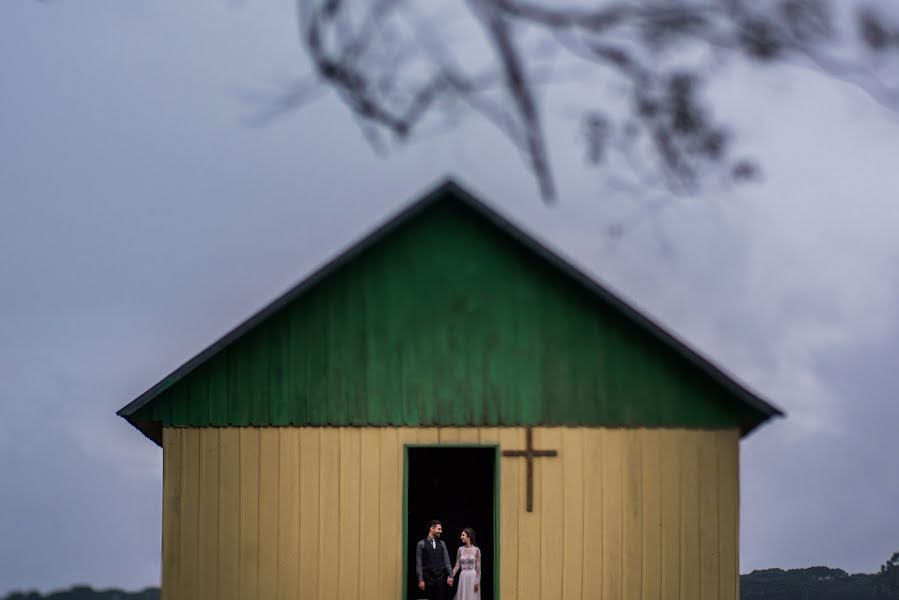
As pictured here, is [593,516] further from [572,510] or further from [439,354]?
[439,354]

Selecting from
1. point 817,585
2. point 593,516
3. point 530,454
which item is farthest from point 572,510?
point 817,585

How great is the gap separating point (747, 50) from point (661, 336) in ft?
15.4

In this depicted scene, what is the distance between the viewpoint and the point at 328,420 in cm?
1606

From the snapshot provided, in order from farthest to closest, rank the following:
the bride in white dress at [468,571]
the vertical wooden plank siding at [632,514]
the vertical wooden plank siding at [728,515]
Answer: the bride in white dress at [468,571] < the vertical wooden plank siding at [728,515] < the vertical wooden plank siding at [632,514]

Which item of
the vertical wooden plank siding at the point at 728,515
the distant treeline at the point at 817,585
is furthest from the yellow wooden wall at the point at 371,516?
the distant treeline at the point at 817,585

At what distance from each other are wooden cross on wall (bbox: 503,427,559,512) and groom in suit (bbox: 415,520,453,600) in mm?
2372

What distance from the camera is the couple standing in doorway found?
57.9 feet

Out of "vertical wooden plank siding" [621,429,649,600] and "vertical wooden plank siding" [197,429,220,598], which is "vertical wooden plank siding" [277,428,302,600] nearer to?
"vertical wooden plank siding" [197,429,220,598]

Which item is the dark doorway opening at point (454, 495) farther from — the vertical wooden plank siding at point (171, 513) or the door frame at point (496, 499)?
the vertical wooden plank siding at point (171, 513)

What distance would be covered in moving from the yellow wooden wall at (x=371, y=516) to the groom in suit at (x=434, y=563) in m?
2.20

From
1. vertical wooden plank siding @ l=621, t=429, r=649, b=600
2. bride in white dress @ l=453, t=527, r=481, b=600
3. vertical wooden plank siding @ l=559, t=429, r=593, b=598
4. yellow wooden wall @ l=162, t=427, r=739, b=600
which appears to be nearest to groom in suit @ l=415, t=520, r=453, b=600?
bride in white dress @ l=453, t=527, r=481, b=600

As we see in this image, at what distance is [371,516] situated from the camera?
1600 centimetres

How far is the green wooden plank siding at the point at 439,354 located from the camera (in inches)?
632

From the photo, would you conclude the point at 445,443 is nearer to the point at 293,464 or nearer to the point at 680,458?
the point at 293,464
